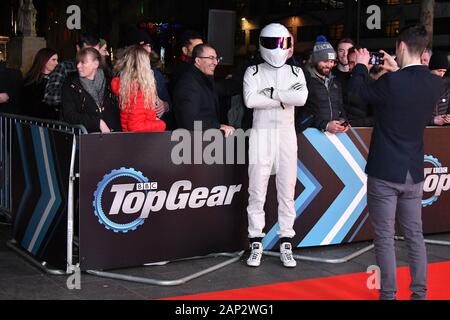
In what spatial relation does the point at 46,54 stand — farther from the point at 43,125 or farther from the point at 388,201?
the point at 388,201

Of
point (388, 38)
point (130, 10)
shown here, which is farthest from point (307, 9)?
point (130, 10)

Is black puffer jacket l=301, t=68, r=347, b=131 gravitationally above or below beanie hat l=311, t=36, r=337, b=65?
below

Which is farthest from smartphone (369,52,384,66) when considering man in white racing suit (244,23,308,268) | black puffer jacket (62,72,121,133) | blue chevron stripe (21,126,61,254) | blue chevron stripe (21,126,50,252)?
blue chevron stripe (21,126,50,252)

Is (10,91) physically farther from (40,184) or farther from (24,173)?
(40,184)

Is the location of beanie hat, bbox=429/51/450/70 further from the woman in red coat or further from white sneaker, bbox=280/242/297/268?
the woman in red coat

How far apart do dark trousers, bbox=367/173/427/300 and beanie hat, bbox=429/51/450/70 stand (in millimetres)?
3342

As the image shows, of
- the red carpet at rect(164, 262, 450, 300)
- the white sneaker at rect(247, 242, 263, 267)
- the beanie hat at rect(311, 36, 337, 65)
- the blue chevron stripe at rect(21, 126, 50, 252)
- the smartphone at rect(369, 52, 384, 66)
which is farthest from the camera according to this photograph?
the beanie hat at rect(311, 36, 337, 65)

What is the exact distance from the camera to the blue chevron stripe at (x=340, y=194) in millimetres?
6689

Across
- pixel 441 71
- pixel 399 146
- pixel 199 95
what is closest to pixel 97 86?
pixel 199 95

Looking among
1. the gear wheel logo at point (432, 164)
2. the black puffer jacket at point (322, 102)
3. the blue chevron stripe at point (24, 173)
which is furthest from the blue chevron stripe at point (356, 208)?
the blue chevron stripe at point (24, 173)

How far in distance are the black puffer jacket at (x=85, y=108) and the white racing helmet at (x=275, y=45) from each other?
1411 mm

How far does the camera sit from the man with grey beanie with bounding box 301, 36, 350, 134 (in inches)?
261

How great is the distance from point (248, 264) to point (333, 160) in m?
1.38

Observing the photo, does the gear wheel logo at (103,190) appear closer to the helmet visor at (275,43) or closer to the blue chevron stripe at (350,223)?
the helmet visor at (275,43)
